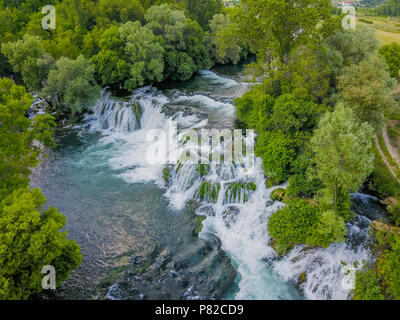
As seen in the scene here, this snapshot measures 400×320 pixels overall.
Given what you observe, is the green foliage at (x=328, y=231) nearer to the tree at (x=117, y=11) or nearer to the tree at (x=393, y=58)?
the tree at (x=393, y=58)

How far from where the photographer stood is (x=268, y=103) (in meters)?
25.5

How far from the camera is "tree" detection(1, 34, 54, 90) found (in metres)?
33.6

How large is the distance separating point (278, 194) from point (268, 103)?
9.03m

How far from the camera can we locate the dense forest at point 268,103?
1501 centimetres

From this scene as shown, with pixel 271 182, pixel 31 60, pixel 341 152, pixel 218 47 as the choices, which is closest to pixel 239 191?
pixel 271 182

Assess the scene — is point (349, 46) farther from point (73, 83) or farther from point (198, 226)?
point (73, 83)

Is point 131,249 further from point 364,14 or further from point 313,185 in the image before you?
point 364,14

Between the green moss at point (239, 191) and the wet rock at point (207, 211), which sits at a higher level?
the green moss at point (239, 191)

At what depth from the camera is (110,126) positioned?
1351 inches

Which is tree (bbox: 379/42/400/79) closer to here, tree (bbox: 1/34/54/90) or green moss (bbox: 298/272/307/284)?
green moss (bbox: 298/272/307/284)

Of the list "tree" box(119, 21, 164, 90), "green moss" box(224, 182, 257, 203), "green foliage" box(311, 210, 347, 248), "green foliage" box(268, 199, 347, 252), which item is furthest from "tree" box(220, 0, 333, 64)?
"green foliage" box(311, 210, 347, 248)

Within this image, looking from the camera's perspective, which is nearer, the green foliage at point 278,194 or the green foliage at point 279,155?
the green foliage at point 278,194

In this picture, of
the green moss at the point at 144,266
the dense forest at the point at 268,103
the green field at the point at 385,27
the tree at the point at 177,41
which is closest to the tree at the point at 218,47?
the dense forest at the point at 268,103

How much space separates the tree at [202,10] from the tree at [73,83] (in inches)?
1063
